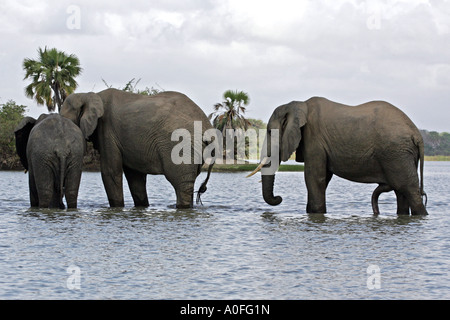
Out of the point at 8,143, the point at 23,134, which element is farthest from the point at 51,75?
the point at 23,134

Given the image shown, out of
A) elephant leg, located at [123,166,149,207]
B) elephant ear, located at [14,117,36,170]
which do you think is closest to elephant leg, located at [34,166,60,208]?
elephant ear, located at [14,117,36,170]

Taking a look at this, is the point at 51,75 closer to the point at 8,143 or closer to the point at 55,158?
the point at 8,143

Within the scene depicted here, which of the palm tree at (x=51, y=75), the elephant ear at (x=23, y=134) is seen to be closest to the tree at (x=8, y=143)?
the palm tree at (x=51, y=75)

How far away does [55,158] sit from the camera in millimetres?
16641

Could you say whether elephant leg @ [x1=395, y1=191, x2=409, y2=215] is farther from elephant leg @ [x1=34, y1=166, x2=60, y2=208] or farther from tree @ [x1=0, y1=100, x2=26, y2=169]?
tree @ [x1=0, y1=100, x2=26, y2=169]

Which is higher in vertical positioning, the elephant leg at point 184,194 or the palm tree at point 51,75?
the palm tree at point 51,75

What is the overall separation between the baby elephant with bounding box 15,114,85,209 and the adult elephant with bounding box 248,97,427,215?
4.09 meters

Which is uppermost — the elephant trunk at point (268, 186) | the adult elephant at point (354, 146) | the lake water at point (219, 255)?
the adult elephant at point (354, 146)

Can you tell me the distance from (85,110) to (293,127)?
4.77 meters

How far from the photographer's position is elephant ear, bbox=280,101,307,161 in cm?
1650

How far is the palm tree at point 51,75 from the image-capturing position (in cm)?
4772

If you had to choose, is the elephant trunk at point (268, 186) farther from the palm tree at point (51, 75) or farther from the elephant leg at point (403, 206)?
the palm tree at point (51, 75)

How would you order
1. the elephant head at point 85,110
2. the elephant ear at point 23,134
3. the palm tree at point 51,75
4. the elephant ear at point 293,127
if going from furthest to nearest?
the palm tree at point 51,75, the elephant ear at point 23,134, the elephant head at point 85,110, the elephant ear at point 293,127

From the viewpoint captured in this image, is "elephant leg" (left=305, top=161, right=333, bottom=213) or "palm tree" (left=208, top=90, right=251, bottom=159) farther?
"palm tree" (left=208, top=90, right=251, bottom=159)
